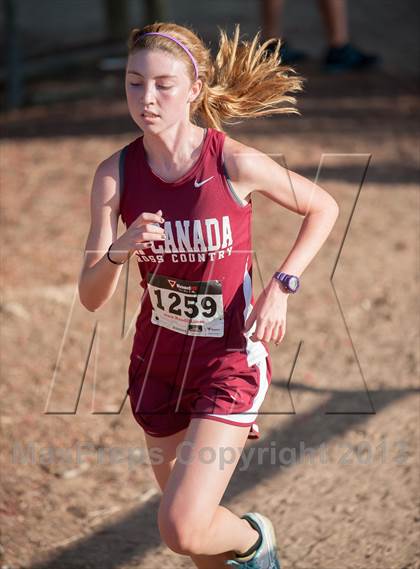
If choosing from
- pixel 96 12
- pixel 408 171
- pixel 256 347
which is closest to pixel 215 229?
pixel 256 347

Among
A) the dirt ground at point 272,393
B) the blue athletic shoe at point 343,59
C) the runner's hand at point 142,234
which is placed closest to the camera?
the runner's hand at point 142,234

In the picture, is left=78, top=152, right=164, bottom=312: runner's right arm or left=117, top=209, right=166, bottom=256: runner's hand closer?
left=117, top=209, right=166, bottom=256: runner's hand

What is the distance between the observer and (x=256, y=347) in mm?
3027

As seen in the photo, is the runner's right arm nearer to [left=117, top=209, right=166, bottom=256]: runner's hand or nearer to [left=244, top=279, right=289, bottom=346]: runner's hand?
[left=117, top=209, right=166, bottom=256]: runner's hand

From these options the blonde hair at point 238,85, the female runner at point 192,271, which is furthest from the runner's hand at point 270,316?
the blonde hair at point 238,85

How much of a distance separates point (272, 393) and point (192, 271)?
2043 mm

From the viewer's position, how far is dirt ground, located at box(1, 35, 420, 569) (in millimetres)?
3840

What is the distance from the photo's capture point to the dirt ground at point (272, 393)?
3.84 metres

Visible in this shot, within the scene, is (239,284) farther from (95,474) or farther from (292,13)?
(292,13)

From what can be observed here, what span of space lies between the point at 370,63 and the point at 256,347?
7832 millimetres

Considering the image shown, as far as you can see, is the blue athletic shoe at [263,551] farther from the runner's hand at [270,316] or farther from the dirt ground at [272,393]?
the runner's hand at [270,316]

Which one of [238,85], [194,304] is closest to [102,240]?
[194,304]

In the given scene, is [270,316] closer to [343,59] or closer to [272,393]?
[272,393]

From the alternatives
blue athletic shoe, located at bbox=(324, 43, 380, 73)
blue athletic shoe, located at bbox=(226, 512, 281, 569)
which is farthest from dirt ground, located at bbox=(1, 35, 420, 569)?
blue athletic shoe, located at bbox=(324, 43, 380, 73)
